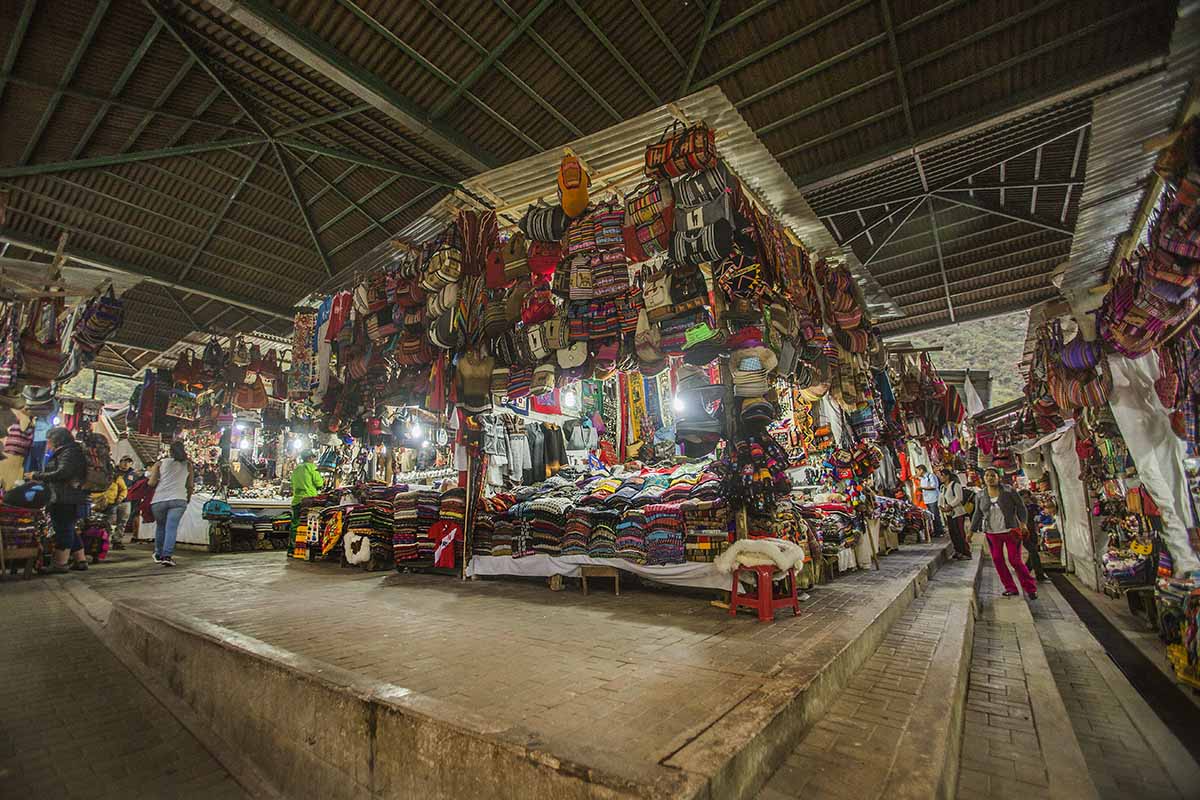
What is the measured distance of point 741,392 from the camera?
435cm

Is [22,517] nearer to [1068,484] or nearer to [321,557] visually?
[321,557]

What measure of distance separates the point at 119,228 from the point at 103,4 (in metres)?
4.23

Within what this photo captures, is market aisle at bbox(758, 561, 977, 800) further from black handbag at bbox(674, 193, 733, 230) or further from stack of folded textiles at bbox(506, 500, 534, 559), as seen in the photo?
stack of folded textiles at bbox(506, 500, 534, 559)

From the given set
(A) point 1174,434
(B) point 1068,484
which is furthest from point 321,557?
(B) point 1068,484

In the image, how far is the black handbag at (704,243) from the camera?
3.77m

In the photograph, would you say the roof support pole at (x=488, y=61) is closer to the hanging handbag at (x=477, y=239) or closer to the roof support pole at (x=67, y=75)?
the hanging handbag at (x=477, y=239)

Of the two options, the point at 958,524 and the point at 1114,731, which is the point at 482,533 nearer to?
the point at 1114,731

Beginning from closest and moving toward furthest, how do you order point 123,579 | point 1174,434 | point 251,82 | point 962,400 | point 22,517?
point 1174,434
point 251,82
point 123,579
point 22,517
point 962,400

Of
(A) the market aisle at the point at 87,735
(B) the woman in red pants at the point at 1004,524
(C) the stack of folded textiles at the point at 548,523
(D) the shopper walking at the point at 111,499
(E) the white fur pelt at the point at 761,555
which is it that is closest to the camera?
(A) the market aisle at the point at 87,735

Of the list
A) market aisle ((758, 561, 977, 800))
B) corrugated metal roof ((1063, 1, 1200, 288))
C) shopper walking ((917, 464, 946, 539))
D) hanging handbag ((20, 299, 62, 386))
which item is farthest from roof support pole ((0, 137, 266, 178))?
shopper walking ((917, 464, 946, 539))

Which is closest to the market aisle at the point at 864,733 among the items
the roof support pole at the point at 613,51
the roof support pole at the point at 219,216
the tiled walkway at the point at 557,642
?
the tiled walkway at the point at 557,642

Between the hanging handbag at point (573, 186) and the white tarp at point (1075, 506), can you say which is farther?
the white tarp at point (1075, 506)

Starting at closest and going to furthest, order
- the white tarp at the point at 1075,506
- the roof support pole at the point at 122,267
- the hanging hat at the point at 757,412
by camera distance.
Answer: the hanging hat at the point at 757,412 < the roof support pole at the point at 122,267 < the white tarp at the point at 1075,506

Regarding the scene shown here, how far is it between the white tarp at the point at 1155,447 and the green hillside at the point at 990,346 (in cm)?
1111
